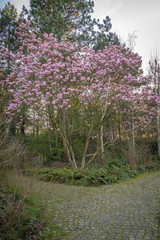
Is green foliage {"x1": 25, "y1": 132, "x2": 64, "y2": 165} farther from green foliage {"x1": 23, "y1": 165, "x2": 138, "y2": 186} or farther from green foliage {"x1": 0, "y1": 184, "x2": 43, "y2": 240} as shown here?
green foliage {"x1": 0, "y1": 184, "x2": 43, "y2": 240}

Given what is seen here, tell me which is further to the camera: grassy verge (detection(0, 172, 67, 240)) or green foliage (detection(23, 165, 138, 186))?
green foliage (detection(23, 165, 138, 186))

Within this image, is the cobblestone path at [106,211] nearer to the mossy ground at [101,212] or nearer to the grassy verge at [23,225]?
the mossy ground at [101,212]

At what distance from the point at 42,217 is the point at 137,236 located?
1985 mm

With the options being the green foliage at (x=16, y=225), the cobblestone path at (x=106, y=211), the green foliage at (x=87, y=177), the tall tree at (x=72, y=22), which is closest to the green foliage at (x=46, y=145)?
the green foliage at (x=87, y=177)

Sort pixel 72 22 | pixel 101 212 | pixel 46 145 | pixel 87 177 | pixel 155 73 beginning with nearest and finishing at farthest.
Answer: pixel 101 212, pixel 87 177, pixel 72 22, pixel 46 145, pixel 155 73

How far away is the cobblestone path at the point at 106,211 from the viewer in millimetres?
3160

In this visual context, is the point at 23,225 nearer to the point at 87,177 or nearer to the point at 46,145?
the point at 87,177

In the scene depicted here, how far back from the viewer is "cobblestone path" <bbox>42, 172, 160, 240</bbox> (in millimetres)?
3160

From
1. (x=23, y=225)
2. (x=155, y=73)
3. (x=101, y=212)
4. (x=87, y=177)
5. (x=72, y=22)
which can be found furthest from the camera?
(x=155, y=73)

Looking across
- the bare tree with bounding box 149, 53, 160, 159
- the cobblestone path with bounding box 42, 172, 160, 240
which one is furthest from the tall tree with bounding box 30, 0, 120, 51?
the cobblestone path with bounding box 42, 172, 160, 240

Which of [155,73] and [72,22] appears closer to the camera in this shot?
[72,22]

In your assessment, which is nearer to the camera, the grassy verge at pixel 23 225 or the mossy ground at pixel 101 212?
the grassy verge at pixel 23 225

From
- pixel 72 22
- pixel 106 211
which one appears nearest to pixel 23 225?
pixel 106 211

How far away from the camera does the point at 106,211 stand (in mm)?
4160
